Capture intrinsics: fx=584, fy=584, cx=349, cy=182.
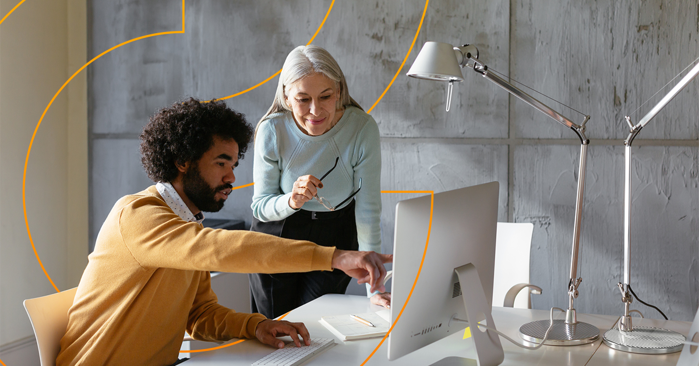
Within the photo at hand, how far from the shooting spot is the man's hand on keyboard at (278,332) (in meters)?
1.53

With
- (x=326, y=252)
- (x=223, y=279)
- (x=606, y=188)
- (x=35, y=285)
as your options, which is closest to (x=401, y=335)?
(x=326, y=252)

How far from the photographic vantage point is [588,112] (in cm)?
285

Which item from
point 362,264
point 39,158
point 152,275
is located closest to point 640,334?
→ point 362,264

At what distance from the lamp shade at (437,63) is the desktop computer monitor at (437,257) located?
402 millimetres

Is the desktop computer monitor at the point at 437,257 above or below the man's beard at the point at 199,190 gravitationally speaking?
below

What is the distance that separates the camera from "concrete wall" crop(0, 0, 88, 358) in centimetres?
320

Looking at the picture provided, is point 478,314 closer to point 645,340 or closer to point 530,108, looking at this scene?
point 645,340

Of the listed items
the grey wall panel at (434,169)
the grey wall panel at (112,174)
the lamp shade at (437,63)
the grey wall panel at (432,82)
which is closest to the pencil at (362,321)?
the lamp shade at (437,63)

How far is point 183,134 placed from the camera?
1.64 metres

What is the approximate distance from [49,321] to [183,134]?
60 cm

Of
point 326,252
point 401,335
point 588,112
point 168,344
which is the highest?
point 588,112

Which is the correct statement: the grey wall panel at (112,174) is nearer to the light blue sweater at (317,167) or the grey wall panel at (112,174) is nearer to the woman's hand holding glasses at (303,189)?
Answer: the light blue sweater at (317,167)

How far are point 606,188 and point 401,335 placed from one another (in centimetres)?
198

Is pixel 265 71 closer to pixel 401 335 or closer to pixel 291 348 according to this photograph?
pixel 291 348
